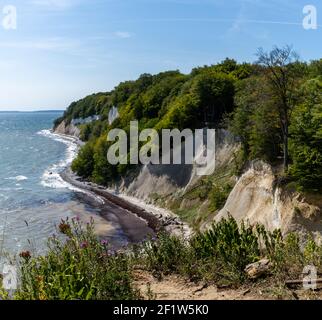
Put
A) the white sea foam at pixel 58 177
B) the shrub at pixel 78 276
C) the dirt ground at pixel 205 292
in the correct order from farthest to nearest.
A: 1. the white sea foam at pixel 58 177
2. the dirt ground at pixel 205 292
3. the shrub at pixel 78 276

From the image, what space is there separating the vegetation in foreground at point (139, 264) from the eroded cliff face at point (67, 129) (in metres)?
149

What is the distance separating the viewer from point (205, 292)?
988 centimetres

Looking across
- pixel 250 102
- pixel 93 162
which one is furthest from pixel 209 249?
pixel 93 162

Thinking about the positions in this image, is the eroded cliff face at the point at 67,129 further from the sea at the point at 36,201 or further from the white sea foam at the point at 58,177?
the sea at the point at 36,201

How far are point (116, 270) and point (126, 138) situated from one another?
64.8 metres

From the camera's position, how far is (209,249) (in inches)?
491

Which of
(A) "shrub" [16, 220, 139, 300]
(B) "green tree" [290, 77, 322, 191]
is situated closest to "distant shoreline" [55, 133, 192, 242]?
(B) "green tree" [290, 77, 322, 191]

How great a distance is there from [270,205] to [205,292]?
20091 millimetres

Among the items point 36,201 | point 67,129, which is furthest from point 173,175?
point 67,129

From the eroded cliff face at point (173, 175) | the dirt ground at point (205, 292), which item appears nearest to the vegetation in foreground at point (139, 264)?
the dirt ground at point (205, 292)

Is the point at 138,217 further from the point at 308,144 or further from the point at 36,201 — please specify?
the point at 308,144

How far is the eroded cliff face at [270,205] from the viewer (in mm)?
24203

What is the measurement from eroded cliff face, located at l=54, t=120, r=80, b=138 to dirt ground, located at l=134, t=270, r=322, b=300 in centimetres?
15020
